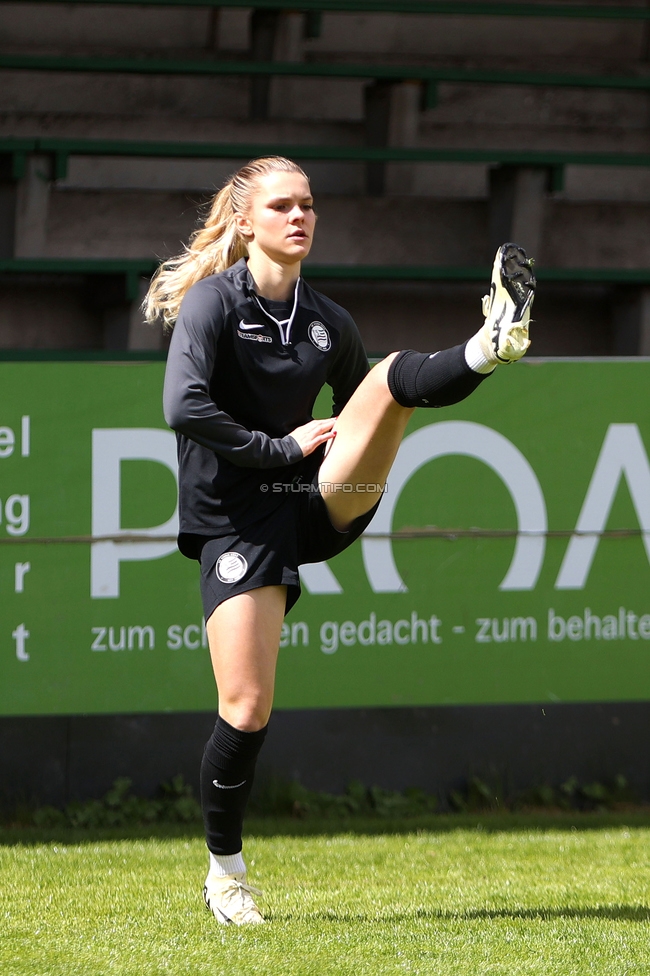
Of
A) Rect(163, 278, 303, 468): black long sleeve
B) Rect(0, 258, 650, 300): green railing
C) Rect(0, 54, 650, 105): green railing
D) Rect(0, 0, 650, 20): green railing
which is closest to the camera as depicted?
Rect(163, 278, 303, 468): black long sleeve

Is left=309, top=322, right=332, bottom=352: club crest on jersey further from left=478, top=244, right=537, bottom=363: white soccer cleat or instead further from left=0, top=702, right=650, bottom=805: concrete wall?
left=0, top=702, right=650, bottom=805: concrete wall

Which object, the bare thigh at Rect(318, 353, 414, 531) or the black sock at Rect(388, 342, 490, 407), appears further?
the bare thigh at Rect(318, 353, 414, 531)

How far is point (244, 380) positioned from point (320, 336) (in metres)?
0.24

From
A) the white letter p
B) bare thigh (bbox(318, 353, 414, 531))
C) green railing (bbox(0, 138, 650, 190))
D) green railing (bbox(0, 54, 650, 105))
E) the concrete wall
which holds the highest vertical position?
green railing (bbox(0, 54, 650, 105))

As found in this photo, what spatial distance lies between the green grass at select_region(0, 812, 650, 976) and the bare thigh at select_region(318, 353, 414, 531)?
1066mm

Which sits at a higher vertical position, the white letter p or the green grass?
the white letter p

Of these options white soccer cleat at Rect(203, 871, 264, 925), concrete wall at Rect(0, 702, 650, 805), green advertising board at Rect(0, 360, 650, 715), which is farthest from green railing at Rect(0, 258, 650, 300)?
white soccer cleat at Rect(203, 871, 264, 925)

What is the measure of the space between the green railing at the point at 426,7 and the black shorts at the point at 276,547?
5.05 metres

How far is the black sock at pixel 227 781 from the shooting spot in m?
2.96

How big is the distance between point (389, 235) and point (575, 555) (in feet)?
10.5

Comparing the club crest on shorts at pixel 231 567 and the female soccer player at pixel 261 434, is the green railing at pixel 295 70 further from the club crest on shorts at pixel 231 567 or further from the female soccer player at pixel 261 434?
the club crest on shorts at pixel 231 567

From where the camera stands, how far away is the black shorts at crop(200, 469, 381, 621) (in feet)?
9.61

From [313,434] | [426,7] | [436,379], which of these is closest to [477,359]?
[436,379]

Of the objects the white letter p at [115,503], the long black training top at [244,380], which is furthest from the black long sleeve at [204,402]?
the white letter p at [115,503]
